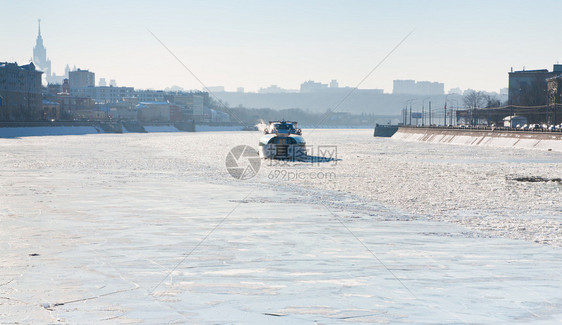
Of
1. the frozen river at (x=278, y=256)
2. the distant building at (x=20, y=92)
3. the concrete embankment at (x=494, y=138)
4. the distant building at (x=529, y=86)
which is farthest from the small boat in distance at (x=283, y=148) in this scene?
the distant building at (x=20, y=92)

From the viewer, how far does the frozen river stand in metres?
8.95

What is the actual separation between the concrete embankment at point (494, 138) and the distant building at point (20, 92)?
323 ft

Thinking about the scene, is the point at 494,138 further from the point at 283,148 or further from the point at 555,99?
the point at 283,148

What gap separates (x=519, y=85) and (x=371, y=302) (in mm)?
181879

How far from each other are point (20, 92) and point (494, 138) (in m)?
129

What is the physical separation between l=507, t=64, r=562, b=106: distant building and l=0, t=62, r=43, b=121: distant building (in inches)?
→ 4927

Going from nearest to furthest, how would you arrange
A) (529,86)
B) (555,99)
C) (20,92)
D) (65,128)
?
(555,99), (65,128), (529,86), (20,92)

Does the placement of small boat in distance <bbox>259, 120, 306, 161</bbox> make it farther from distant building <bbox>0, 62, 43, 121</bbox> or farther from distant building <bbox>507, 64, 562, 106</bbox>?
distant building <bbox>0, 62, 43, 121</bbox>

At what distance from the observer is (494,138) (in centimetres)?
9500

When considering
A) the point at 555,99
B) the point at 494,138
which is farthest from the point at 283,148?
the point at 555,99

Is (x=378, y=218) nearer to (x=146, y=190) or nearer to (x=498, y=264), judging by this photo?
(x=498, y=264)

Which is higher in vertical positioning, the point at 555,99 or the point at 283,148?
the point at 555,99

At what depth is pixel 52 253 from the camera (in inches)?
483

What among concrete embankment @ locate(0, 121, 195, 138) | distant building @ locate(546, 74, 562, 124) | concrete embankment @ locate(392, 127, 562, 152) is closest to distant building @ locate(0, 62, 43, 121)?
concrete embankment @ locate(0, 121, 195, 138)
